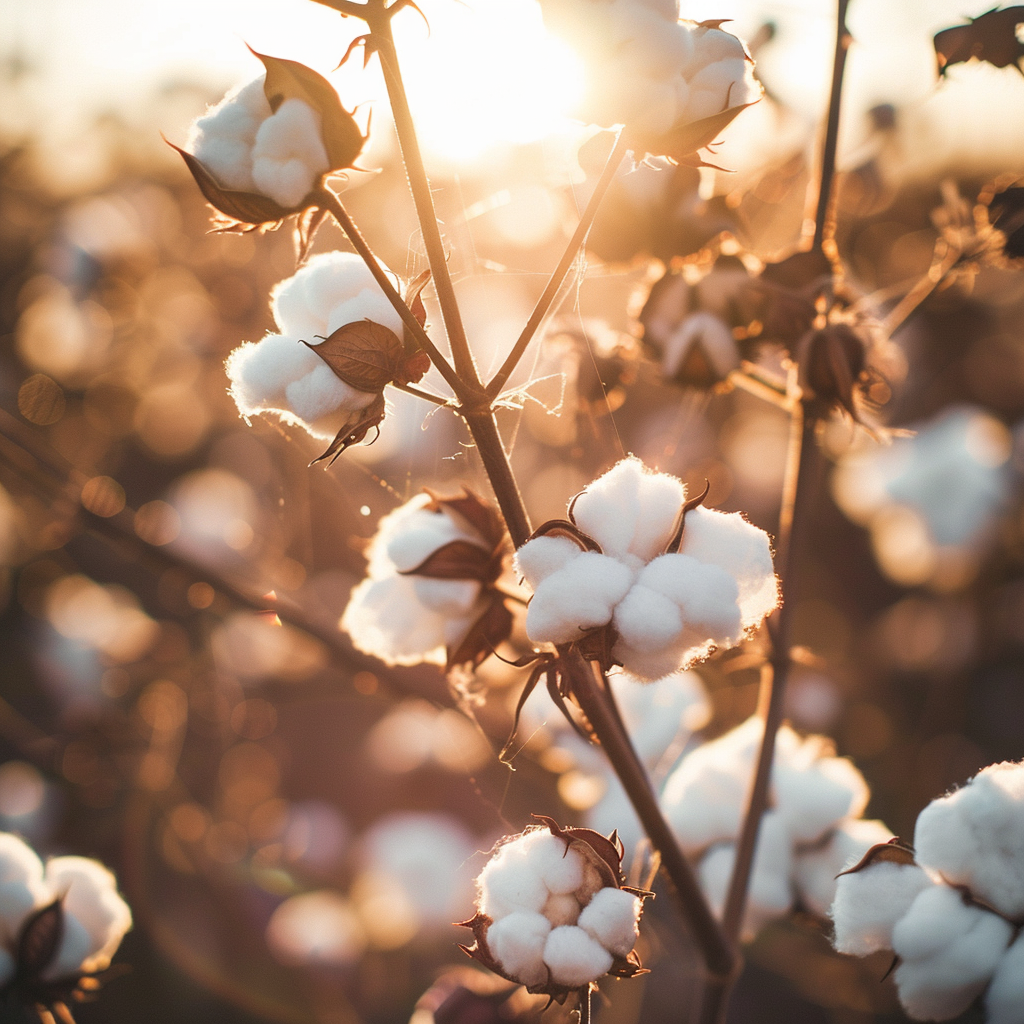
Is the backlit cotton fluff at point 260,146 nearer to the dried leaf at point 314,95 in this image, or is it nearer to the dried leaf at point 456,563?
the dried leaf at point 314,95

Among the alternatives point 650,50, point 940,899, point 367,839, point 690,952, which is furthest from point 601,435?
point 367,839

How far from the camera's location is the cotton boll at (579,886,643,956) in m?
0.55

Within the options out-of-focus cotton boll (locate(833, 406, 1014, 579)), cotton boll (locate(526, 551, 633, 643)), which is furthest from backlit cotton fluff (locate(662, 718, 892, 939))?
out-of-focus cotton boll (locate(833, 406, 1014, 579))

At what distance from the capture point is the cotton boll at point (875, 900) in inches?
25.2

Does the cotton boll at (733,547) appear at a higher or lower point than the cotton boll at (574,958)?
higher

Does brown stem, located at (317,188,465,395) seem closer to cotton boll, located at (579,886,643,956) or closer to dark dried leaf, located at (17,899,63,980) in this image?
cotton boll, located at (579,886,643,956)

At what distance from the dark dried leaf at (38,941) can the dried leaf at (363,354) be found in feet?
2.27

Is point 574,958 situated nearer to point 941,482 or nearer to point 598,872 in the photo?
point 598,872

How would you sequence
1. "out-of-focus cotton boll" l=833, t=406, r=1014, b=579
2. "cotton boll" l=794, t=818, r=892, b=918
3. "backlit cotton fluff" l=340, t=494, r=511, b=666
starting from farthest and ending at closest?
"out-of-focus cotton boll" l=833, t=406, r=1014, b=579 → "cotton boll" l=794, t=818, r=892, b=918 → "backlit cotton fluff" l=340, t=494, r=511, b=666

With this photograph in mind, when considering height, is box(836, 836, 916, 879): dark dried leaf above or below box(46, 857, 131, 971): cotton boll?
above

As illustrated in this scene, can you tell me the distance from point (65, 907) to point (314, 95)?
858mm

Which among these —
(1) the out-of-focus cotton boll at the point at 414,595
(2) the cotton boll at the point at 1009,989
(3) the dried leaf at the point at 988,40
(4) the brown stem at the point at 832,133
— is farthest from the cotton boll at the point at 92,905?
(3) the dried leaf at the point at 988,40

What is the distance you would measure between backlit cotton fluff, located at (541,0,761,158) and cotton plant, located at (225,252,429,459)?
232 mm

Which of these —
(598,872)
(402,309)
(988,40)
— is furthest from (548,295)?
(988,40)
